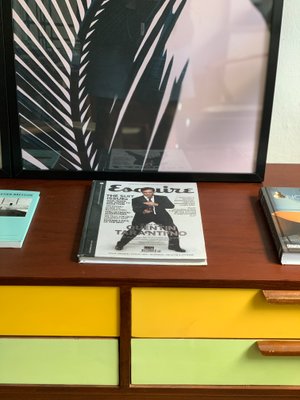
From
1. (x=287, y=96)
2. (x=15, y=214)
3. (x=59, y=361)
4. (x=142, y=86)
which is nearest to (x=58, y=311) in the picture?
(x=59, y=361)

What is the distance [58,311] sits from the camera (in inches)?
36.8

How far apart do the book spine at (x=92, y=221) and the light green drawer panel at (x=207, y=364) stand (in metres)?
0.18

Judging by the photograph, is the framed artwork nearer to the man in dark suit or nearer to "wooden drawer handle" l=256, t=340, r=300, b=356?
the man in dark suit

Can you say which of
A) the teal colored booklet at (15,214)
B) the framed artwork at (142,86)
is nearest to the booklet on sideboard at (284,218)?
the framed artwork at (142,86)

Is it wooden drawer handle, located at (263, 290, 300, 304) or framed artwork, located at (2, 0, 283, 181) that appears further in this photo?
framed artwork, located at (2, 0, 283, 181)

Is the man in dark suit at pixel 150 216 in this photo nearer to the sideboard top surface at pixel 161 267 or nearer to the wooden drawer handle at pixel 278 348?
the sideboard top surface at pixel 161 267

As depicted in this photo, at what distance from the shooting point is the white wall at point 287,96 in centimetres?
115

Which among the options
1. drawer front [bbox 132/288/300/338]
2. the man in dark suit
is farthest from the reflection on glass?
drawer front [bbox 132/288/300/338]

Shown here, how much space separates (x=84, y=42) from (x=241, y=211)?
452 mm

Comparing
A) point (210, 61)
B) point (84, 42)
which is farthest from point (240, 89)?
point (84, 42)

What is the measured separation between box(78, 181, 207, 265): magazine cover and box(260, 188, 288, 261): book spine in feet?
0.41

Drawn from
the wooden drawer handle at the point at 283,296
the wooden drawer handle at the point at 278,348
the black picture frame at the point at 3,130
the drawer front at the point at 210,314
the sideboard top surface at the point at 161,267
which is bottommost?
the wooden drawer handle at the point at 278,348

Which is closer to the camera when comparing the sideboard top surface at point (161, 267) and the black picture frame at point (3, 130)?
the sideboard top surface at point (161, 267)

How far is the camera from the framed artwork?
107cm
